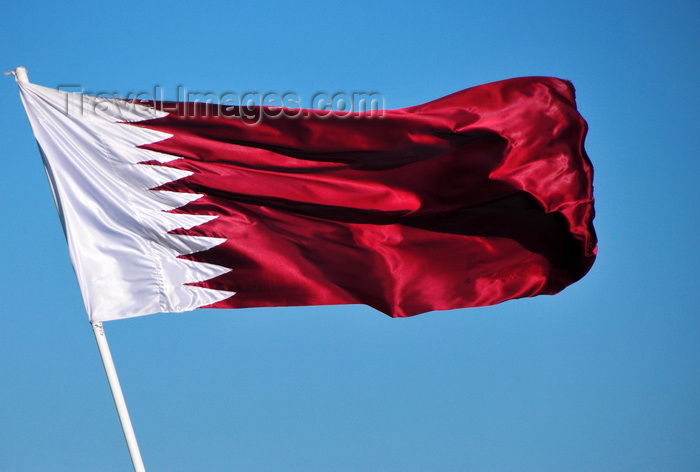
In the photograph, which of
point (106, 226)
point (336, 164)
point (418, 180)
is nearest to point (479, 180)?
point (418, 180)

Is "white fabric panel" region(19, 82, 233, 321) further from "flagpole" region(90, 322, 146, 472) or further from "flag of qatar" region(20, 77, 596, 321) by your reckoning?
"flagpole" region(90, 322, 146, 472)

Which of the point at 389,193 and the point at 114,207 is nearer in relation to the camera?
the point at 114,207

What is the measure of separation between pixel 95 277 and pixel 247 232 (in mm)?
2176

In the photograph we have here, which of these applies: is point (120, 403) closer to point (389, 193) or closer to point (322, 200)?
point (322, 200)

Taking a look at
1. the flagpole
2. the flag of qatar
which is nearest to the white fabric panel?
the flag of qatar

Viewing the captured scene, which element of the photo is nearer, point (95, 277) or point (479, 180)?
point (95, 277)

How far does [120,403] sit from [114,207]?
2533mm

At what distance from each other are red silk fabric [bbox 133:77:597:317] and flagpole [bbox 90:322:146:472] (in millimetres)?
1937

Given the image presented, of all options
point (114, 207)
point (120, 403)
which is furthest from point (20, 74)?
point (120, 403)

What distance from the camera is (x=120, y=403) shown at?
33.0ft

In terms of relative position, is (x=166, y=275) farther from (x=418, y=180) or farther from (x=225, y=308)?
(x=418, y=180)

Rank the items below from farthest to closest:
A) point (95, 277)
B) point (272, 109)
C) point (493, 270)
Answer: point (493, 270), point (272, 109), point (95, 277)

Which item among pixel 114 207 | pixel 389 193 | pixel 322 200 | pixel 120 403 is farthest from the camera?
pixel 389 193

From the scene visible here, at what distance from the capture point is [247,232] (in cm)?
1209
